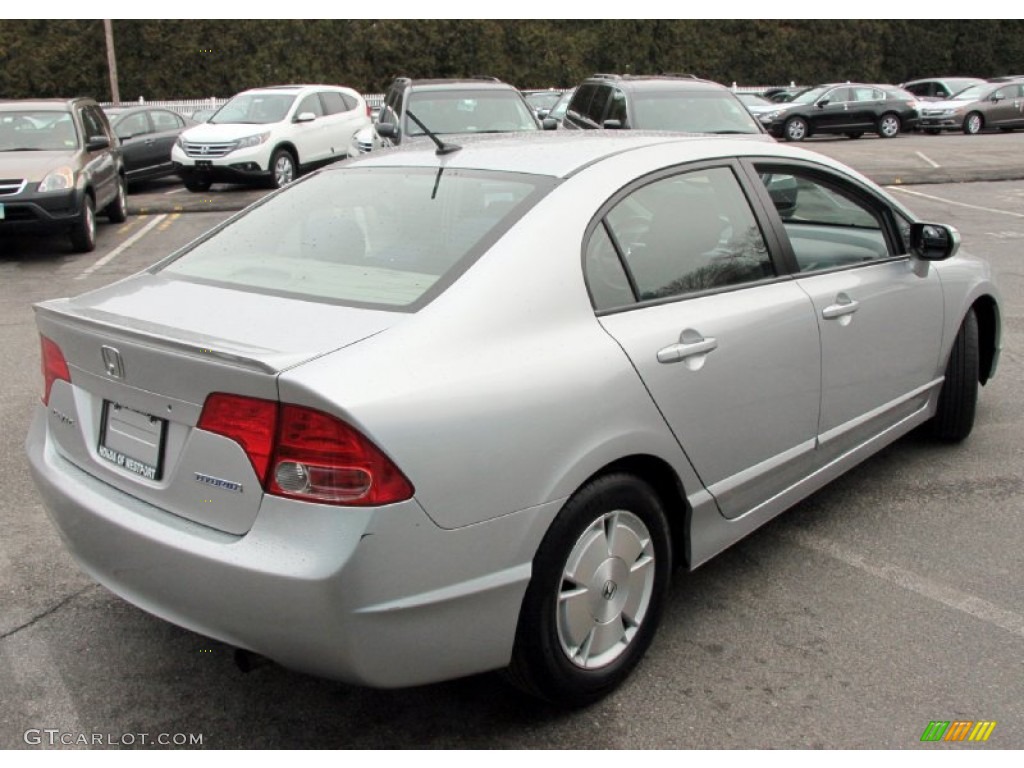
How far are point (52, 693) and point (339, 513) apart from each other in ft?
4.30

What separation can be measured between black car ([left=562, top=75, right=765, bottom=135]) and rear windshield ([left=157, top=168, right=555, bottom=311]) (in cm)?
709

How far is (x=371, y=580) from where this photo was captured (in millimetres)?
2354

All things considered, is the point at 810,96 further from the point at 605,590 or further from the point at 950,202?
the point at 605,590

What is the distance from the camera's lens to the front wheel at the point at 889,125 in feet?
91.5

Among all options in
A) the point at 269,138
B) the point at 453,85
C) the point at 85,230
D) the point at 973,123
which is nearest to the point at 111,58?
the point at 269,138

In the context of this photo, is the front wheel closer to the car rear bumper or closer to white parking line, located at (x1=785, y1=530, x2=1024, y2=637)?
white parking line, located at (x1=785, y1=530, x2=1024, y2=637)

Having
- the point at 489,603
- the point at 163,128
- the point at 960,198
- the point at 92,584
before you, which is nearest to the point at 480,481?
the point at 489,603

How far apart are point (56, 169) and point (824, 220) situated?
9.01 m

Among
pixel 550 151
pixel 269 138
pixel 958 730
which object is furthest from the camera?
pixel 269 138

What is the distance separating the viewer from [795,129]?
→ 27.3 meters

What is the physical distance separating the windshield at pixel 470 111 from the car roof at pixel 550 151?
7723mm

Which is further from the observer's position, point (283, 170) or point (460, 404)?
point (283, 170)

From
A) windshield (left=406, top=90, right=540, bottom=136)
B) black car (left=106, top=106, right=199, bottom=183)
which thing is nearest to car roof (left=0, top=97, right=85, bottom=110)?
windshield (left=406, top=90, right=540, bottom=136)

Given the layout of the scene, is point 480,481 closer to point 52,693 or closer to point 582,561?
point 582,561
